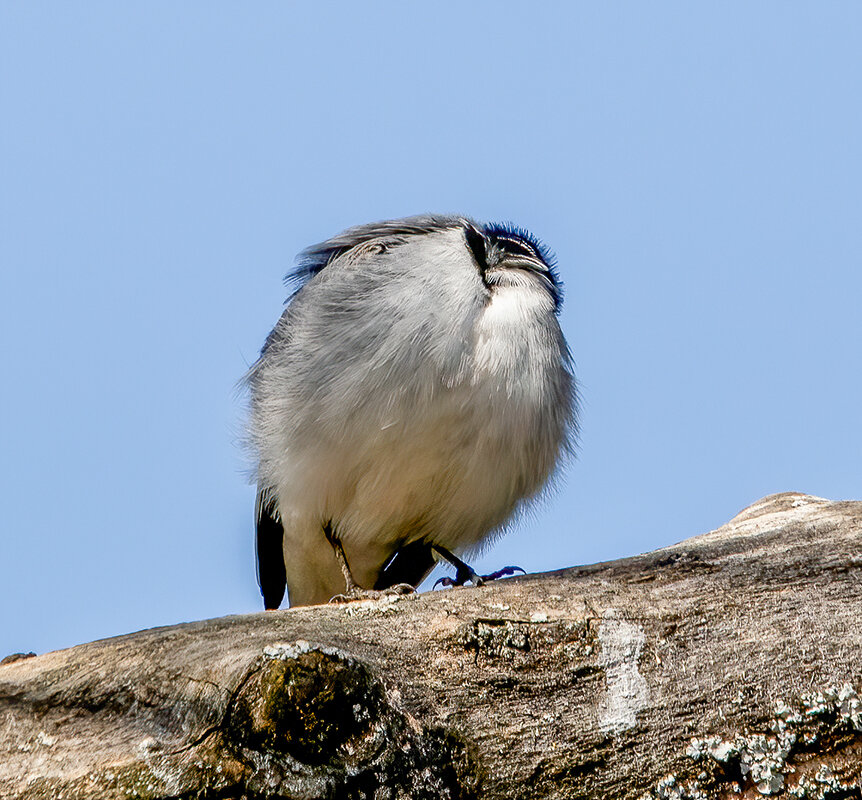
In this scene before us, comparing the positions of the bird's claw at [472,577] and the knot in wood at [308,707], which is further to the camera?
the bird's claw at [472,577]

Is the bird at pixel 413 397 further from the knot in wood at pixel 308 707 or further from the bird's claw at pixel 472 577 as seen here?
the knot in wood at pixel 308 707

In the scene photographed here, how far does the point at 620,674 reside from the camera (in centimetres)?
310

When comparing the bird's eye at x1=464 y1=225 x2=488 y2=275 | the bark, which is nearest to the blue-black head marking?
the bird's eye at x1=464 y1=225 x2=488 y2=275

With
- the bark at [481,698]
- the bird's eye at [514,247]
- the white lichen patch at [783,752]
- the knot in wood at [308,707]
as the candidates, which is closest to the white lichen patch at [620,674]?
the bark at [481,698]

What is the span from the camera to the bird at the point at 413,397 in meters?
4.93

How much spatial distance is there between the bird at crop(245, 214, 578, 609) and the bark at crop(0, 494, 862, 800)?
1.47m

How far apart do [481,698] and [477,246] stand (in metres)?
→ 3.16

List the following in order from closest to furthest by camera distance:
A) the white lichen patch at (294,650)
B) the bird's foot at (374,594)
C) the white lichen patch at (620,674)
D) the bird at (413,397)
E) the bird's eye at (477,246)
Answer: the white lichen patch at (294,650)
the white lichen patch at (620,674)
the bird's foot at (374,594)
the bird at (413,397)
the bird's eye at (477,246)

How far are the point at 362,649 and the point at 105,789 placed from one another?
0.82 meters

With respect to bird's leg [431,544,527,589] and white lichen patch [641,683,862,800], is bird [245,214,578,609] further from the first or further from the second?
white lichen patch [641,683,862,800]

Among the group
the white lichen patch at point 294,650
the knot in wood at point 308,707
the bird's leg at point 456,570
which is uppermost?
the white lichen patch at point 294,650

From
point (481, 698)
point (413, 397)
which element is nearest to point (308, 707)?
point (481, 698)

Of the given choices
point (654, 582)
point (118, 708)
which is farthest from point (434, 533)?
point (118, 708)

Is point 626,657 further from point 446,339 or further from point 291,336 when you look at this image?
point 291,336
